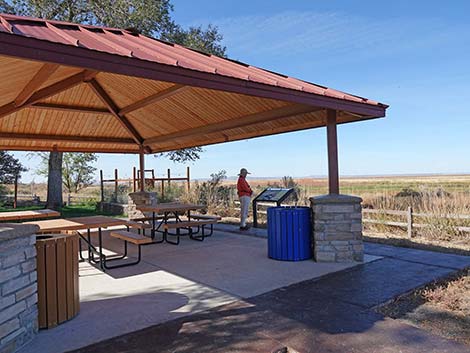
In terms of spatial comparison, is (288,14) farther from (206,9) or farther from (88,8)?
(88,8)

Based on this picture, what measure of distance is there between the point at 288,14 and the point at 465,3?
4.56 metres

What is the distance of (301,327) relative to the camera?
3201mm

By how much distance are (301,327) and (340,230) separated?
2.75 m

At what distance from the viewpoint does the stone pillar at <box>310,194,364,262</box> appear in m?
5.65

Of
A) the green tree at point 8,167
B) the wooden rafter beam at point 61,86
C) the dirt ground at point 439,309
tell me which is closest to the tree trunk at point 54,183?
the green tree at point 8,167

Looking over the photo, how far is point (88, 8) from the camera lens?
13.9 metres

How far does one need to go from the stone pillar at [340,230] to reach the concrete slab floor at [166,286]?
0.73 ft

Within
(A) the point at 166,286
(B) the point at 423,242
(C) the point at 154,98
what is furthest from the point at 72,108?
(B) the point at 423,242

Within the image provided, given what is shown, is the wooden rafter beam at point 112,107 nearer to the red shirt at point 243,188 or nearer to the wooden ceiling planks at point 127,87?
the wooden ceiling planks at point 127,87

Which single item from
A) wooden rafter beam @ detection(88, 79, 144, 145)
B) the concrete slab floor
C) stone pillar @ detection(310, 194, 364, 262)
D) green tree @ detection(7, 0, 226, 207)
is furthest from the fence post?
green tree @ detection(7, 0, 226, 207)

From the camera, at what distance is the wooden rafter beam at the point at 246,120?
6066mm

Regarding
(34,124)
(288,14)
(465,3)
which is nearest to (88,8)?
(34,124)

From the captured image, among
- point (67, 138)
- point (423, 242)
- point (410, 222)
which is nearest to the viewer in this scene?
point (423, 242)

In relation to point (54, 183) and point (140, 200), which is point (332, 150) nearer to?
point (140, 200)
